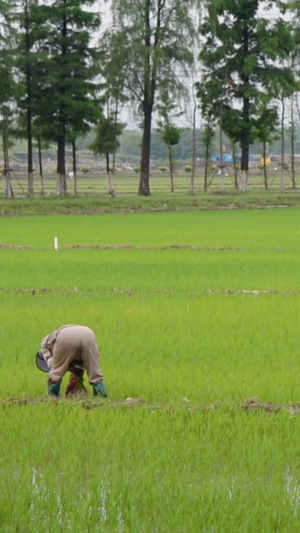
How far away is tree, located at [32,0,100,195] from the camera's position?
41.5 m

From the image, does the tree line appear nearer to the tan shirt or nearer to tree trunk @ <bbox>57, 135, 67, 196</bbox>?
tree trunk @ <bbox>57, 135, 67, 196</bbox>

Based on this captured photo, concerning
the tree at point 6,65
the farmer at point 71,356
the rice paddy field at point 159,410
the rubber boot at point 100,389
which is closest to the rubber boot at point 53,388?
the farmer at point 71,356

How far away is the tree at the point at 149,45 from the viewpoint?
42719 mm

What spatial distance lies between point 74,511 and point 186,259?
1458 cm

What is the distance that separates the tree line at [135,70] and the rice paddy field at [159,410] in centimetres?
2644

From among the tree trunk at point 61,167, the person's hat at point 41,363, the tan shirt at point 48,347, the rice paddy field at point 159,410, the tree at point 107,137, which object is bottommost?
the rice paddy field at point 159,410

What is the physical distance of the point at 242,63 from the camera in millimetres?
46094

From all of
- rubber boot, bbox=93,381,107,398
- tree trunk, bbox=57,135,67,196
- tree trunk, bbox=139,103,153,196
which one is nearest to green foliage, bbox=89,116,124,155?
tree trunk, bbox=139,103,153,196

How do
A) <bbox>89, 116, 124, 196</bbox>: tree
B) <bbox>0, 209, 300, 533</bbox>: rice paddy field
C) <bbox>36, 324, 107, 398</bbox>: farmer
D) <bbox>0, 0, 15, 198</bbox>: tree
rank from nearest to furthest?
<bbox>0, 209, 300, 533</bbox>: rice paddy field, <bbox>36, 324, 107, 398</bbox>: farmer, <bbox>0, 0, 15, 198</bbox>: tree, <bbox>89, 116, 124, 196</bbox>: tree

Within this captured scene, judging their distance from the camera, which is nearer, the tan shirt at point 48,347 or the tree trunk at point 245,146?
the tan shirt at point 48,347

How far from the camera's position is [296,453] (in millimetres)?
6035

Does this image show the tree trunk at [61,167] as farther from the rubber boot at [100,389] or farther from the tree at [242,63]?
the rubber boot at [100,389]

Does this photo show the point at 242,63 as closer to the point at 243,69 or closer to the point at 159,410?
the point at 243,69

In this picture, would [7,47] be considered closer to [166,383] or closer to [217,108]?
[217,108]
